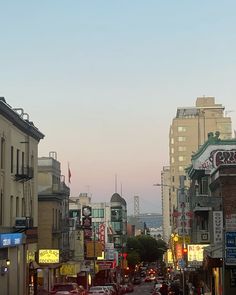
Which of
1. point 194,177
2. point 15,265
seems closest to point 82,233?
point 194,177

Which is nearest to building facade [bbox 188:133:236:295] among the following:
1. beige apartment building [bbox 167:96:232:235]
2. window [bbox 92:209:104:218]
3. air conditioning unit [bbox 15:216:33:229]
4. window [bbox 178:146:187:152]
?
air conditioning unit [bbox 15:216:33:229]

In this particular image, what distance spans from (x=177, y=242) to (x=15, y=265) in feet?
81.2

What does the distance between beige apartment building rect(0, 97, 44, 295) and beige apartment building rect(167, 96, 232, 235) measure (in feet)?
323

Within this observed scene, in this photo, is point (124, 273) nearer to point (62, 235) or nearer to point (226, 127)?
point (226, 127)

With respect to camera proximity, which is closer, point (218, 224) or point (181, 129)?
point (218, 224)

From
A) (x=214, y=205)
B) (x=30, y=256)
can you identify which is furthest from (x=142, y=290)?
(x=214, y=205)

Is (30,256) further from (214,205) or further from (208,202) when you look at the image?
(214,205)

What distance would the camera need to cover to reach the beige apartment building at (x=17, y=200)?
43.8m

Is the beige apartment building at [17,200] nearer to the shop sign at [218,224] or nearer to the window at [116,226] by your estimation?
the shop sign at [218,224]

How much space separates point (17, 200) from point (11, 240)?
18.0 feet

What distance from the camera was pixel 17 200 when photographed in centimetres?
4862

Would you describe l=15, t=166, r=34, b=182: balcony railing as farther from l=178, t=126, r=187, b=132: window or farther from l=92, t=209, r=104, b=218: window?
l=178, t=126, r=187, b=132: window

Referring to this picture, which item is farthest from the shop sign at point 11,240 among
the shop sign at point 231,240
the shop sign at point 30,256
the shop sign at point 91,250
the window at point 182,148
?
the window at point 182,148

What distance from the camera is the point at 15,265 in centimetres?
4684
